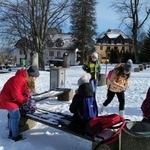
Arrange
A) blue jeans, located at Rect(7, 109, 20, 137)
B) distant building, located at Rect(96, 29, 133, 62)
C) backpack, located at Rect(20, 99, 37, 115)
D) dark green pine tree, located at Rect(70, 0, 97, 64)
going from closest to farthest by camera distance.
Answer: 1. blue jeans, located at Rect(7, 109, 20, 137)
2. backpack, located at Rect(20, 99, 37, 115)
3. dark green pine tree, located at Rect(70, 0, 97, 64)
4. distant building, located at Rect(96, 29, 133, 62)

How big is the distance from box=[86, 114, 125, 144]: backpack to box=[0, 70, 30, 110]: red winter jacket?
1555 millimetres

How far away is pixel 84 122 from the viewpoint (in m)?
4.42

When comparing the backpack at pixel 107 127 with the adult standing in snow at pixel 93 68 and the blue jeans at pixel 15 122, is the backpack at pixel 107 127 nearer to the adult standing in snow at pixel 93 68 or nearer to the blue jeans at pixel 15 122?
the blue jeans at pixel 15 122

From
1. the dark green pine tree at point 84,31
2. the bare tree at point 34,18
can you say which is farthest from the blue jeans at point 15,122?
the dark green pine tree at point 84,31

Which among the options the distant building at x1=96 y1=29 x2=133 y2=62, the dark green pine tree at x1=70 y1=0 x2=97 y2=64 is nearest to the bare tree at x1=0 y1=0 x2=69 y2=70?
the dark green pine tree at x1=70 y1=0 x2=97 y2=64

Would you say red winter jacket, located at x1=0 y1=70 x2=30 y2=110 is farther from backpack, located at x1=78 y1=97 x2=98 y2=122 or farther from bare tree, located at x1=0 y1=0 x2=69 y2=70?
bare tree, located at x1=0 y1=0 x2=69 y2=70

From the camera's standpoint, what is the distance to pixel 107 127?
4.02m

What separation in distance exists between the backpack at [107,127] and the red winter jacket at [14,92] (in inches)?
61.2

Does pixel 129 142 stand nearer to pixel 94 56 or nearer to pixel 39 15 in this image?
pixel 94 56

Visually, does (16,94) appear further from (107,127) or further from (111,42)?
(111,42)

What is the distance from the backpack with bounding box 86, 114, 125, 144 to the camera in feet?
12.8

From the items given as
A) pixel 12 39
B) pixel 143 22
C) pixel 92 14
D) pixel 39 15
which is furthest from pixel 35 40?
pixel 92 14

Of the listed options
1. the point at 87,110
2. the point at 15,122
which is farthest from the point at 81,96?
the point at 15,122

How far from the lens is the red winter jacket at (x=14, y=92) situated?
16.0 ft
